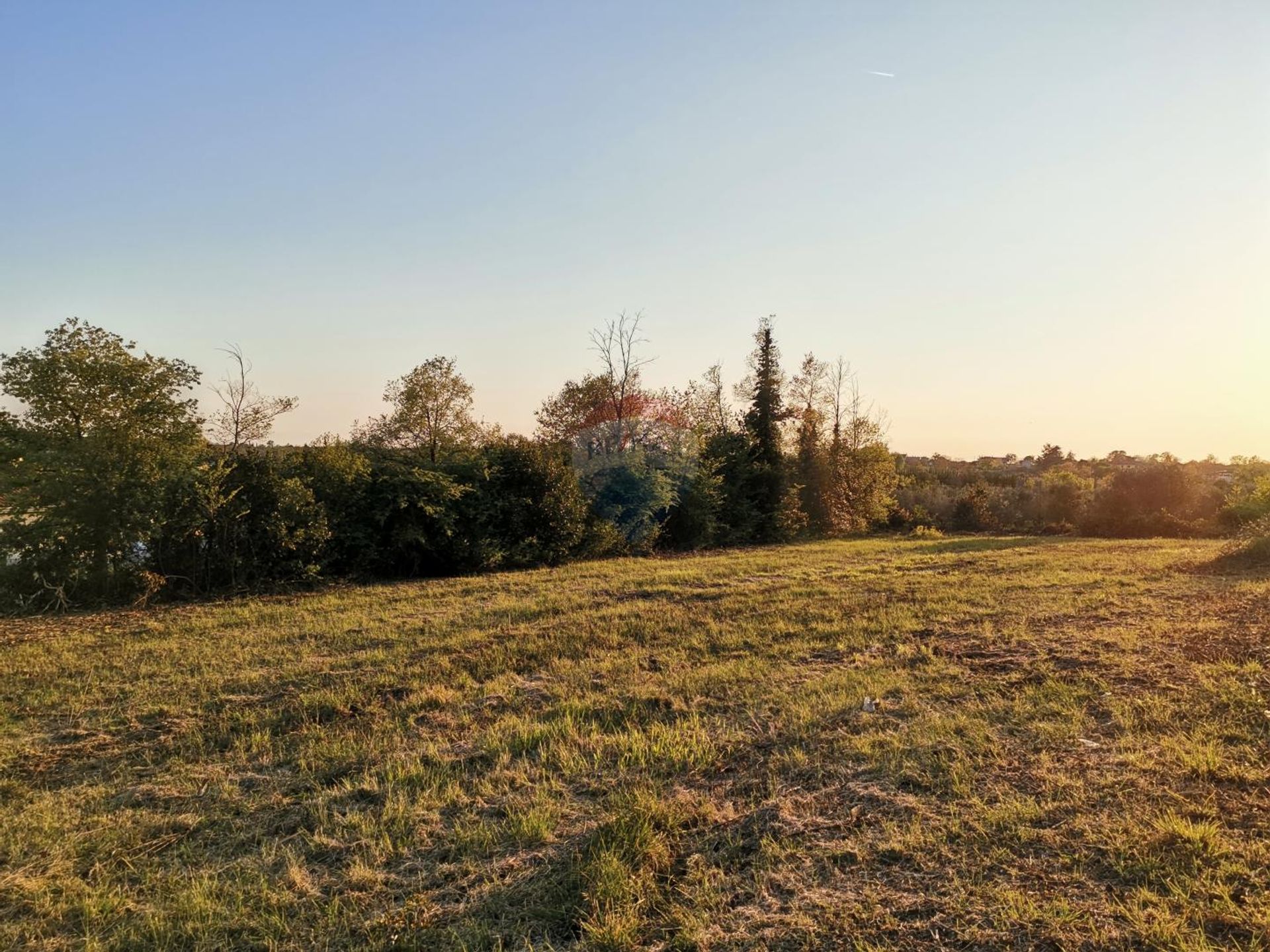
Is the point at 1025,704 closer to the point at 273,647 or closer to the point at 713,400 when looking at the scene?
the point at 273,647

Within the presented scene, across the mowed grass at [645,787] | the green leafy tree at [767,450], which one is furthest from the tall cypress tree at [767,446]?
the mowed grass at [645,787]

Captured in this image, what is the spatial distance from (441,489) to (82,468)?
17.2 feet

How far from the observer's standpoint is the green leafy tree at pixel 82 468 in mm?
8797

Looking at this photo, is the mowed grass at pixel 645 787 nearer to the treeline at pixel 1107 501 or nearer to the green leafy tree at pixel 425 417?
the green leafy tree at pixel 425 417

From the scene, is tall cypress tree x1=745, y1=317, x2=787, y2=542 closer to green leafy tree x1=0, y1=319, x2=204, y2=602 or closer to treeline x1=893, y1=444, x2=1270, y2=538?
treeline x1=893, y1=444, x2=1270, y2=538

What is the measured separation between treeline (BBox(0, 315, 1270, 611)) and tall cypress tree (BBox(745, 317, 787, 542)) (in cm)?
7

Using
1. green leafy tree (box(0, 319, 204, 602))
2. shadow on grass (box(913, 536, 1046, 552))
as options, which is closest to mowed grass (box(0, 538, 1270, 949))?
green leafy tree (box(0, 319, 204, 602))

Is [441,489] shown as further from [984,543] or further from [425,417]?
[984,543]

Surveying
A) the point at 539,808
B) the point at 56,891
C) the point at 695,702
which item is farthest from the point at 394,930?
the point at 695,702

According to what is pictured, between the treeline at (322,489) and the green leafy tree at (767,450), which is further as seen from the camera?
the green leafy tree at (767,450)

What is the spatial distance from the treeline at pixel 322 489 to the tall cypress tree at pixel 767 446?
0.27ft

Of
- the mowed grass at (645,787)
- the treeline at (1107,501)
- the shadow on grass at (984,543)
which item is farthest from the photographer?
the treeline at (1107,501)

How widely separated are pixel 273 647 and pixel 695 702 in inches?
192

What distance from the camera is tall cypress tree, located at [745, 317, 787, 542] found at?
19.4m
